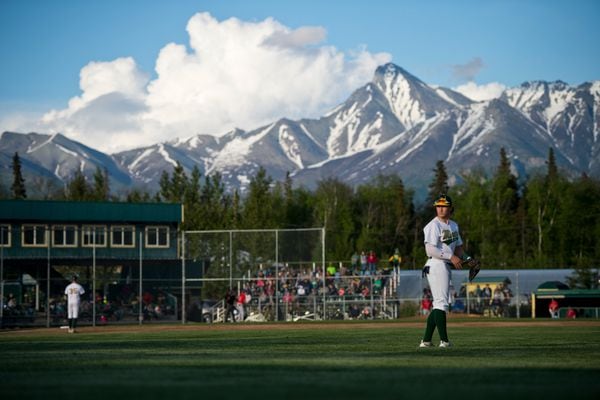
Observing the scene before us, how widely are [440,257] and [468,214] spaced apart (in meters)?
92.9

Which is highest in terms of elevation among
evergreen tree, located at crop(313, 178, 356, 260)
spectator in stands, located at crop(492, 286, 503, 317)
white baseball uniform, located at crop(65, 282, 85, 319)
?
evergreen tree, located at crop(313, 178, 356, 260)

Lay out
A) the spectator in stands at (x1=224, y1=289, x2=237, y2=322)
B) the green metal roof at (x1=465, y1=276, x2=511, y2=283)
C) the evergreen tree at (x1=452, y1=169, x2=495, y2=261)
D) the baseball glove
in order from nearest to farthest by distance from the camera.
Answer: the baseball glove, the spectator in stands at (x1=224, y1=289, x2=237, y2=322), the green metal roof at (x1=465, y1=276, x2=511, y2=283), the evergreen tree at (x1=452, y1=169, x2=495, y2=261)

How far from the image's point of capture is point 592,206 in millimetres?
101688

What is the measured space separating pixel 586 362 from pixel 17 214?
44.1 meters

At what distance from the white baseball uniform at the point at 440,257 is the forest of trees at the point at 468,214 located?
7104cm

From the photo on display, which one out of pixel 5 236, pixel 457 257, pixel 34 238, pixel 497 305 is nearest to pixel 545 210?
pixel 497 305

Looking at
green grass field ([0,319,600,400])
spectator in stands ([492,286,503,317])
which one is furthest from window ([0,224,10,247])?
green grass field ([0,319,600,400])

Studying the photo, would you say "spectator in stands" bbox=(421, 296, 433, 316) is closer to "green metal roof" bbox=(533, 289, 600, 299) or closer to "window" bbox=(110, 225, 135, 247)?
"green metal roof" bbox=(533, 289, 600, 299)

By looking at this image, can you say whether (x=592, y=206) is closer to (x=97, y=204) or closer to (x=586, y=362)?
(x=97, y=204)

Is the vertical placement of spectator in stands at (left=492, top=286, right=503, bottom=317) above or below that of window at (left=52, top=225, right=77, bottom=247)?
below

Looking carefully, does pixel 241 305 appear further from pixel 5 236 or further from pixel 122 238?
pixel 5 236

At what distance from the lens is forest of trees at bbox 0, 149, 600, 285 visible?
305ft

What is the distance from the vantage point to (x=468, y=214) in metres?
106

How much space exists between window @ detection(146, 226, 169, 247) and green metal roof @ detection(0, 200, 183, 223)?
5039 millimetres
